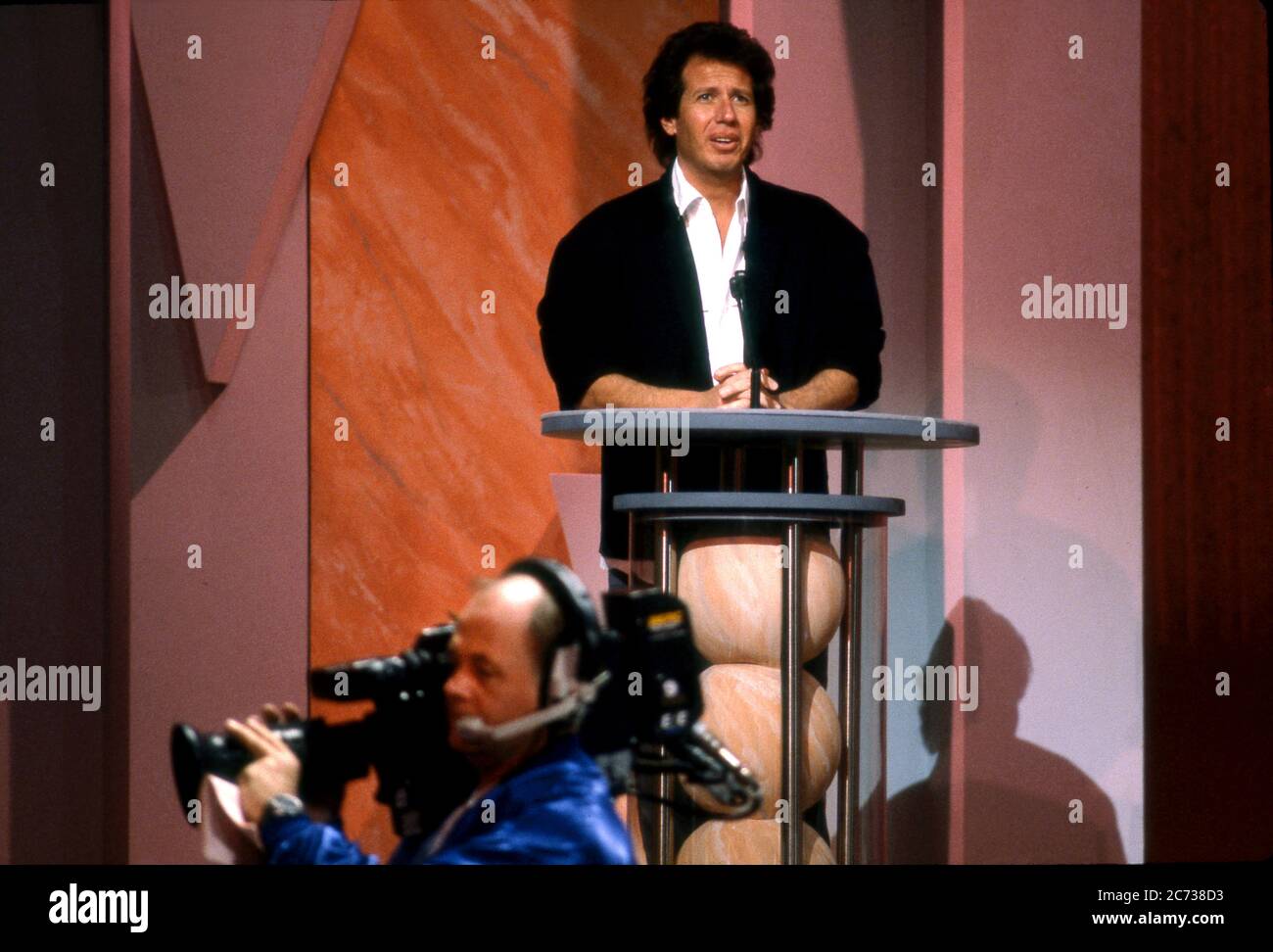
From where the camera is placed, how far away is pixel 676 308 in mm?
2631

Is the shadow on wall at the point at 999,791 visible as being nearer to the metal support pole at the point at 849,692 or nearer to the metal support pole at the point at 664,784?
the metal support pole at the point at 849,692

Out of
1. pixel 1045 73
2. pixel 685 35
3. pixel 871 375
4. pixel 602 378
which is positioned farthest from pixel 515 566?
pixel 1045 73

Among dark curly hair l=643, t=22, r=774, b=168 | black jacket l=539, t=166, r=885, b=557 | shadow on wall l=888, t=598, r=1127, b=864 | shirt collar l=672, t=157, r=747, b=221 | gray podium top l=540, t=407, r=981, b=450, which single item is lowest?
shadow on wall l=888, t=598, r=1127, b=864

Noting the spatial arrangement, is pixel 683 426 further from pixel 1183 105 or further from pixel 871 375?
pixel 1183 105

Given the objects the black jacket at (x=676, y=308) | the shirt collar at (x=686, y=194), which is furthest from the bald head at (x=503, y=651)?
the shirt collar at (x=686, y=194)

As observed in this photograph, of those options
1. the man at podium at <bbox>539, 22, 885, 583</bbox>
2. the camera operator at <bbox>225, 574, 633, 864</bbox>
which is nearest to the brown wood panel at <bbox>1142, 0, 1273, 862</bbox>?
the man at podium at <bbox>539, 22, 885, 583</bbox>

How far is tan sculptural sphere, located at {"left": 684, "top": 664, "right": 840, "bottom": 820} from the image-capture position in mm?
2188

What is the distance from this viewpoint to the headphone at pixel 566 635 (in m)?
1.54

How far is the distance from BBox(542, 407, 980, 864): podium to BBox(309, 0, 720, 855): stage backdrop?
1276 millimetres

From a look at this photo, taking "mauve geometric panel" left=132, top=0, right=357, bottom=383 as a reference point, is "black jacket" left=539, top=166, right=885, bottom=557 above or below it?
Answer: below

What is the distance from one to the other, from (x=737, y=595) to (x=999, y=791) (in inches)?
59.2

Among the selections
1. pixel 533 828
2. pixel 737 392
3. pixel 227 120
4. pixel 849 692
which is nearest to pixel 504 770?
pixel 533 828

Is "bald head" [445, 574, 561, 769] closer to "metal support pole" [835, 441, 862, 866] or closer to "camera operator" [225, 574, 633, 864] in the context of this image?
"camera operator" [225, 574, 633, 864]

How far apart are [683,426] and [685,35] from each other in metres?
0.99
